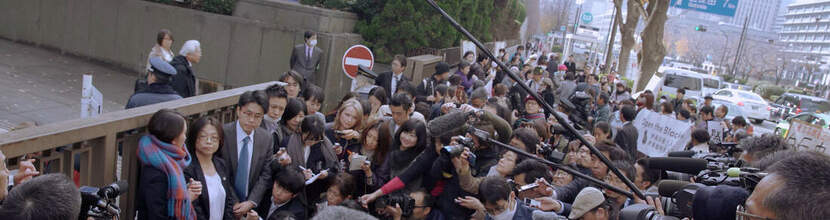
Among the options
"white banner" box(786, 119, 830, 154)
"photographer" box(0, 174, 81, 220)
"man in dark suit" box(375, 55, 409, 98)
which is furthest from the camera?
"white banner" box(786, 119, 830, 154)

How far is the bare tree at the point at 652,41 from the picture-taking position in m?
21.8

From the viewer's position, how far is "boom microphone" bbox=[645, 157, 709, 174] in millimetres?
3223

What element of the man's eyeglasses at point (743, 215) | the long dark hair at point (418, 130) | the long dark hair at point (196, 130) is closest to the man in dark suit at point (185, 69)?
the long dark hair at point (196, 130)

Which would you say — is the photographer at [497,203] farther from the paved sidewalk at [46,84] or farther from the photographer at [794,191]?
the paved sidewalk at [46,84]

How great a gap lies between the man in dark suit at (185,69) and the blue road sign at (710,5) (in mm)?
19058

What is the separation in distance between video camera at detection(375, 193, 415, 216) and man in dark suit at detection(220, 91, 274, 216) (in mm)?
824

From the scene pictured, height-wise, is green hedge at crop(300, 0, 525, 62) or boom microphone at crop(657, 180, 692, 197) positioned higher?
green hedge at crop(300, 0, 525, 62)

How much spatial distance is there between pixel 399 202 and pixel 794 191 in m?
2.62

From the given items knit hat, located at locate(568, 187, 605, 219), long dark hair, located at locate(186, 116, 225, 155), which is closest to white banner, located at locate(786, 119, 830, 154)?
knit hat, located at locate(568, 187, 605, 219)

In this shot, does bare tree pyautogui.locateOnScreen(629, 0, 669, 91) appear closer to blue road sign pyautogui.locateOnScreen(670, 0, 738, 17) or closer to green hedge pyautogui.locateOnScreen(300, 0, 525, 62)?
blue road sign pyautogui.locateOnScreen(670, 0, 738, 17)

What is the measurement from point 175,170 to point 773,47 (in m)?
88.0

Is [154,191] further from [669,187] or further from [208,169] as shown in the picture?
[669,187]

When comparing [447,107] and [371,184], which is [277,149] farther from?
[447,107]

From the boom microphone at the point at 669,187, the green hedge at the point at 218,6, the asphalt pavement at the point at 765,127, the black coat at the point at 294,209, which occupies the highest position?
the green hedge at the point at 218,6
